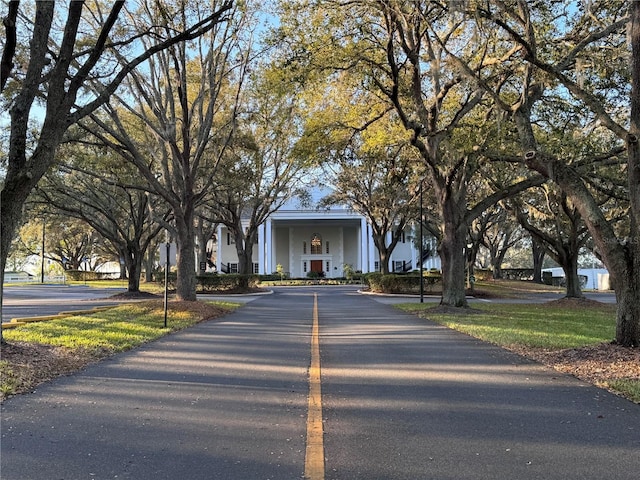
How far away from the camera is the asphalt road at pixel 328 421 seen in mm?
4410

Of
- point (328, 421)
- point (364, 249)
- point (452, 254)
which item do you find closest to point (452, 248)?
point (452, 254)

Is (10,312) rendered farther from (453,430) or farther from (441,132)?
(453,430)

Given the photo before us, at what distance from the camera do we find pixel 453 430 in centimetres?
540

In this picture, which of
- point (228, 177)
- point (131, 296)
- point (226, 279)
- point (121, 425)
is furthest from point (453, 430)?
point (226, 279)

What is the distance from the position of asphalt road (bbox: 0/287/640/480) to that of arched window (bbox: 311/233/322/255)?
54365 millimetres

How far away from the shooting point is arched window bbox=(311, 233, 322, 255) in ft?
212

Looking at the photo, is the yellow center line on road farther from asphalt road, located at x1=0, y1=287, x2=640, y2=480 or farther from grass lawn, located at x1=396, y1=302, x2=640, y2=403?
grass lawn, located at x1=396, y1=302, x2=640, y2=403

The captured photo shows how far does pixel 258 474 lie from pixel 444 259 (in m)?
17.0

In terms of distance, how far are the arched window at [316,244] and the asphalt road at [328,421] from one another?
54365 millimetres

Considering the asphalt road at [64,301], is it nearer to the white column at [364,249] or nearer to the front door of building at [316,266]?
the white column at [364,249]

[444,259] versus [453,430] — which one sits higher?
[444,259]

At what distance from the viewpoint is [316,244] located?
2542 inches

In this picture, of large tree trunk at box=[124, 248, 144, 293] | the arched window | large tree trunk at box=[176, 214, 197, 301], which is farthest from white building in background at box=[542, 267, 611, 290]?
large tree trunk at box=[176, 214, 197, 301]

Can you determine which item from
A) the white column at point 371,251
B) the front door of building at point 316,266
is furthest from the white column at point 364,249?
the front door of building at point 316,266
